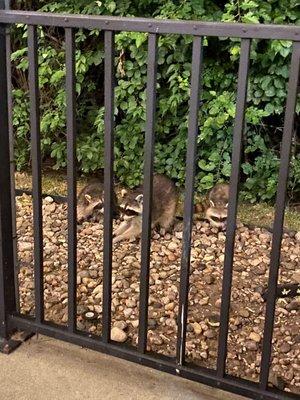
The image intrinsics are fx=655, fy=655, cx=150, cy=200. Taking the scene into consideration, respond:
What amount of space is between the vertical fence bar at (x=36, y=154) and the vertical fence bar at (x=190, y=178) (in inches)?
A: 23.7

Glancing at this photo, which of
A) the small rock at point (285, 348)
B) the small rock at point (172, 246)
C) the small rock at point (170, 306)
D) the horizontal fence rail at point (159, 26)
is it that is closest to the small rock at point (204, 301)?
the small rock at point (170, 306)

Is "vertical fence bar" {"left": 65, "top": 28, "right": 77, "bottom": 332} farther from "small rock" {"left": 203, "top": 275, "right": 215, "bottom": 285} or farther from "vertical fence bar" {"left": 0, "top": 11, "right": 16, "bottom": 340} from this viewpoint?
"small rock" {"left": 203, "top": 275, "right": 215, "bottom": 285}

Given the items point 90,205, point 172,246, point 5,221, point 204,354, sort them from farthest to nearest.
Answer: point 90,205 → point 172,246 → point 204,354 → point 5,221

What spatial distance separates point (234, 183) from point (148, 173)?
0.31m

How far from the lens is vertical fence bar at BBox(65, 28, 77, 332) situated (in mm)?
2262

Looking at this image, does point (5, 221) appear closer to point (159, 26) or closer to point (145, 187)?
point (145, 187)

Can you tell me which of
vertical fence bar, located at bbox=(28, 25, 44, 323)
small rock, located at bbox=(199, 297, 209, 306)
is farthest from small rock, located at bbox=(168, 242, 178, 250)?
vertical fence bar, located at bbox=(28, 25, 44, 323)

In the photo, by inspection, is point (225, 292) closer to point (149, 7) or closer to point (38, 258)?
point (38, 258)

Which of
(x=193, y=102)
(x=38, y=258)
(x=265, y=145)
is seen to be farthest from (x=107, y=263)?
(x=265, y=145)

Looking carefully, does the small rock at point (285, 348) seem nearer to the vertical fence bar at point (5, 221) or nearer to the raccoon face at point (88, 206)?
the vertical fence bar at point (5, 221)

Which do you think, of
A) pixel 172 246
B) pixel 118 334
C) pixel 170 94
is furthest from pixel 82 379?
pixel 170 94

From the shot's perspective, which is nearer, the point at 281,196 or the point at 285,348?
the point at 281,196

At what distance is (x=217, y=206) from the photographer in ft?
16.1

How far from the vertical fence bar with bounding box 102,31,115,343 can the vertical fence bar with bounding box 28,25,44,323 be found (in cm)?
29
